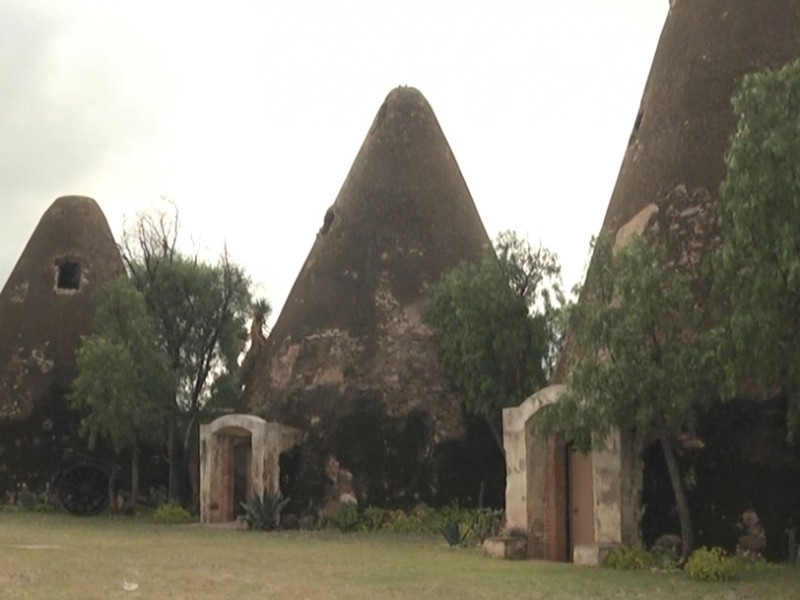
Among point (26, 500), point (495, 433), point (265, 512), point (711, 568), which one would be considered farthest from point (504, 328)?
point (26, 500)

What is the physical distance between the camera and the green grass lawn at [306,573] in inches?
435

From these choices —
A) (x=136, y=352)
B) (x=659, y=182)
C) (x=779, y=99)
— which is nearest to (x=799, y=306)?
(x=779, y=99)

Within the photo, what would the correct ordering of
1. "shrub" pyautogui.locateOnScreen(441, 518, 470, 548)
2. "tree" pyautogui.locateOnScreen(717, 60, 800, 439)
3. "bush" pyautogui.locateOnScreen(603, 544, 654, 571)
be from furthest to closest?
"shrub" pyautogui.locateOnScreen(441, 518, 470, 548) < "bush" pyautogui.locateOnScreen(603, 544, 654, 571) < "tree" pyautogui.locateOnScreen(717, 60, 800, 439)

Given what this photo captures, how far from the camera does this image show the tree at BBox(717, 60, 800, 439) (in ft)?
37.1

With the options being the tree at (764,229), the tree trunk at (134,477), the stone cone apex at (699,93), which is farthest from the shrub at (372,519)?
the tree at (764,229)

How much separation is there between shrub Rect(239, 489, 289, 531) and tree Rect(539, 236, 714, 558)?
8.18m

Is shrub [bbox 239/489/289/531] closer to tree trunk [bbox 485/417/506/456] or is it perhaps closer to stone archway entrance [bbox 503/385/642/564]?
tree trunk [bbox 485/417/506/456]

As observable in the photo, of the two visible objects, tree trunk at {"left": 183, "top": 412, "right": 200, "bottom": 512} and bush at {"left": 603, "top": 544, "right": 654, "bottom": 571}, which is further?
tree trunk at {"left": 183, "top": 412, "right": 200, "bottom": 512}

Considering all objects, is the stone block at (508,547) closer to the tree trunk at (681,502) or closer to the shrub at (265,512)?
the tree trunk at (681,502)

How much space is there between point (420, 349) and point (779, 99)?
1112cm

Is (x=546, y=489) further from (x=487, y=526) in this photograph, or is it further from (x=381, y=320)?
(x=381, y=320)

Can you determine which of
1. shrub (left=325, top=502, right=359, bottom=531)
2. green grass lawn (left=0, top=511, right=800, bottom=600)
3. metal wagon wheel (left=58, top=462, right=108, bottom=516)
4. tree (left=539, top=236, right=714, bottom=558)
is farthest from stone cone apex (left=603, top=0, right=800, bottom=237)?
A: metal wagon wheel (left=58, top=462, right=108, bottom=516)

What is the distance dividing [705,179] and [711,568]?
5419mm

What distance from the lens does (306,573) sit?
1293 cm
